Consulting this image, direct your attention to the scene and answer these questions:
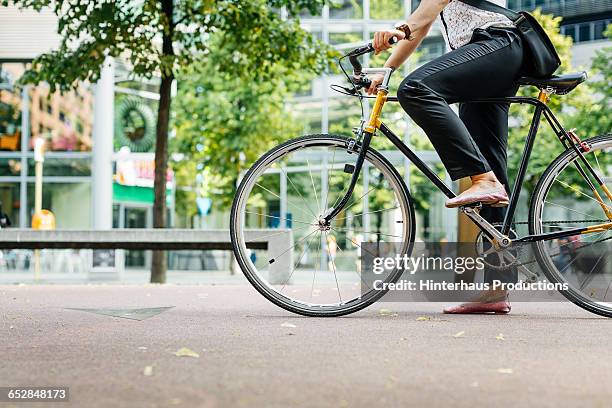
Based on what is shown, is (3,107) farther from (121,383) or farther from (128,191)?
(121,383)

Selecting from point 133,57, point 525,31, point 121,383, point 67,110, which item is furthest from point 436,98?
point 67,110

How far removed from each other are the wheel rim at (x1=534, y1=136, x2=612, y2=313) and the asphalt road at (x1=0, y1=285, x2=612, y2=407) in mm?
162

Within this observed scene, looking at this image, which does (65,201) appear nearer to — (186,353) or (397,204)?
(397,204)

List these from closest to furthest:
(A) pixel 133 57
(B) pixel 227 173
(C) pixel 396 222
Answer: (C) pixel 396 222
(A) pixel 133 57
(B) pixel 227 173

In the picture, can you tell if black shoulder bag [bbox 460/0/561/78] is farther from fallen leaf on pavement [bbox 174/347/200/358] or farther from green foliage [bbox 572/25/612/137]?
green foliage [bbox 572/25/612/137]

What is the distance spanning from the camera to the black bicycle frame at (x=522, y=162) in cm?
427

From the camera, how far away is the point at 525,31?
13.6 feet

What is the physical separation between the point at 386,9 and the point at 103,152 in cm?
849

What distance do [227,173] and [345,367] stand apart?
1746 cm

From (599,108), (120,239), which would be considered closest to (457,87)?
(120,239)

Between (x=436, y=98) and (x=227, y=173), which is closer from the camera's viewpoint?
(x=436, y=98)

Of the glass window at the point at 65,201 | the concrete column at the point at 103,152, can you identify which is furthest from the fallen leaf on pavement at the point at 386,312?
the glass window at the point at 65,201

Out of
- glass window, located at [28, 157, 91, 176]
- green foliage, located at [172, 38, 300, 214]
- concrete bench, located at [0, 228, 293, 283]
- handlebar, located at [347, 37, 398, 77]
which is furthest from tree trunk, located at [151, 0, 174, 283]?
glass window, located at [28, 157, 91, 176]

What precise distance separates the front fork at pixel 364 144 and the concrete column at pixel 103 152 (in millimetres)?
16960
